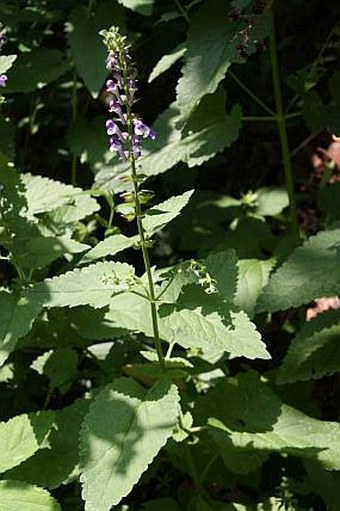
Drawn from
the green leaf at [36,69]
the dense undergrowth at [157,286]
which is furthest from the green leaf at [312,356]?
the green leaf at [36,69]

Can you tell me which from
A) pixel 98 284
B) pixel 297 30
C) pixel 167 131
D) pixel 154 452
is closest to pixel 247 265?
pixel 167 131

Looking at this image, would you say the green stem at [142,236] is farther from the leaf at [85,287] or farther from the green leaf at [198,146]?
the green leaf at [198,146]

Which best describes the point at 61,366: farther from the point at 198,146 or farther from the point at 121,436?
the point at 198,146

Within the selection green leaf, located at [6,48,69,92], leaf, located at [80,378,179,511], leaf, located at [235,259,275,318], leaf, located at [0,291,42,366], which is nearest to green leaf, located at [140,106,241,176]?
leaf, located at [235,259,275,318]

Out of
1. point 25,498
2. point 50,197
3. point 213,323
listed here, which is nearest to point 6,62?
point 50,197

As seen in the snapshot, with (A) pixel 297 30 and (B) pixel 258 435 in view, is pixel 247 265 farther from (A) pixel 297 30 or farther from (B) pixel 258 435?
(A) pixel 297 30

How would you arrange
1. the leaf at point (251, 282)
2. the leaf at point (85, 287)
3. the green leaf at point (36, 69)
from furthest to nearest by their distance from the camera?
the green leaf at point (36, 69), the leaf at point (251, 282), the leaf at point (85, 287)

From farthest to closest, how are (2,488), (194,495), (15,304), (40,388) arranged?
(40,388) < (194,495) < (15,304) < (2,488)
